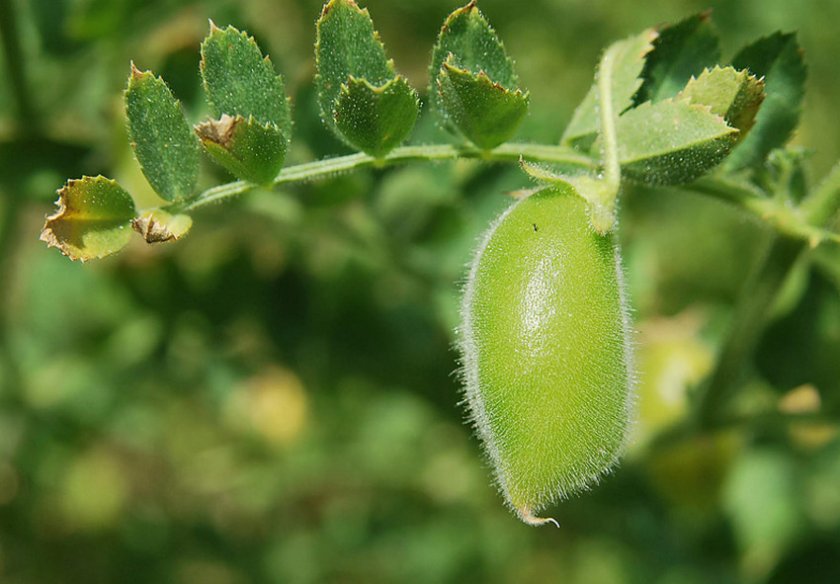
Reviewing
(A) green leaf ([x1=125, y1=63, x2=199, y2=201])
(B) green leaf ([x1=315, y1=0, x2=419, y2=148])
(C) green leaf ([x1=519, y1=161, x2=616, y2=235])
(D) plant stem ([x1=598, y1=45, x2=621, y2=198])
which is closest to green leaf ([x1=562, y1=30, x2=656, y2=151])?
(D) plant stem ([x1=598, y1=45, x2=621, y2=198])

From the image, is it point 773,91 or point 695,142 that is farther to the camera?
point 773,91

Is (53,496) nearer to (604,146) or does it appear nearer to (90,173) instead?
(90,173)

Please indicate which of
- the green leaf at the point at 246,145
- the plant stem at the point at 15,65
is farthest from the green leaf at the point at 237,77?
the plant stem at the point at 15,65

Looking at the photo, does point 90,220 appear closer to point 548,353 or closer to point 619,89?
point 548,353

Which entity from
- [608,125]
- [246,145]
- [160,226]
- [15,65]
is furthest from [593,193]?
[15,65]

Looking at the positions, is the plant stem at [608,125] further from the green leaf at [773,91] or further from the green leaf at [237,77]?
the green leaf at [237,77]

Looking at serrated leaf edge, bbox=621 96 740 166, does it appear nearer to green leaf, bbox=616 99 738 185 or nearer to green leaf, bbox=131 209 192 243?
green leaf, bbox=616 99 738 185

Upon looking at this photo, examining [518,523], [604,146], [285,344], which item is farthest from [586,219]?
[518,523]
